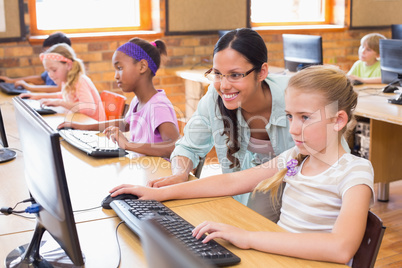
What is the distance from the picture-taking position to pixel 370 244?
1202mm

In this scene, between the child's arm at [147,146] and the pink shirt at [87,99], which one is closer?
the child's arm at [147,146]

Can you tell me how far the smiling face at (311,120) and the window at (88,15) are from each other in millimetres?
3601

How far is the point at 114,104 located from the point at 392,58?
184 centimetres

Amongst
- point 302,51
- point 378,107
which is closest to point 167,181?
point 378,107

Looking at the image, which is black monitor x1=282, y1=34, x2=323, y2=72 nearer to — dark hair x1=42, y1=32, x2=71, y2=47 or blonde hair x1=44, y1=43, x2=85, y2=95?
blonde hair x1=44, y1=43, x2=85, y2=95

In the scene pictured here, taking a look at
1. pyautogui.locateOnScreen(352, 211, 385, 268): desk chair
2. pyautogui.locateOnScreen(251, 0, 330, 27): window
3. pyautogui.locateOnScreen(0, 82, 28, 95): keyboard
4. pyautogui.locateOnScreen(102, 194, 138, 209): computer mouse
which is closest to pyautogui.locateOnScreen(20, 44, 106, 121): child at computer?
pyautogui.locateOnScreen(0, 82, 28, 95): keyboard

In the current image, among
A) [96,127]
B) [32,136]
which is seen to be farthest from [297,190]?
[96,127]

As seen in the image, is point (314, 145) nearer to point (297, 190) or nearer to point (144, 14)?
point (297, 190)

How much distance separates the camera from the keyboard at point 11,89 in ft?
12.0

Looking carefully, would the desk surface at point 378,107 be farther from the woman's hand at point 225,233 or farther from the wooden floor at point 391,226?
the woman's hand at point 225,233

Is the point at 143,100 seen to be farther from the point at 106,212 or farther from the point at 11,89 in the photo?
the point at 11,89

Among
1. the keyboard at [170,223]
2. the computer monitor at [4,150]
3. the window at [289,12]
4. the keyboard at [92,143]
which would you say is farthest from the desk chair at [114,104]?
the window at [289,12]

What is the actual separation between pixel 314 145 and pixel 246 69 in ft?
1.40

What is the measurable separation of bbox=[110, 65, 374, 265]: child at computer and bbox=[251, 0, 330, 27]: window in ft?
13.3
